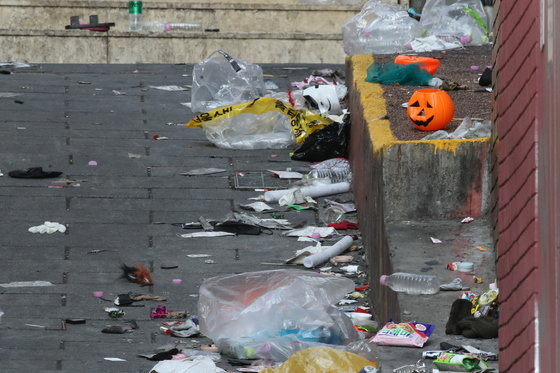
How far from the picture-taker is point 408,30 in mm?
12125

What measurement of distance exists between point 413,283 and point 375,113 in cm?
247

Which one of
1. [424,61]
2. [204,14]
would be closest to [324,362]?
[424,61]

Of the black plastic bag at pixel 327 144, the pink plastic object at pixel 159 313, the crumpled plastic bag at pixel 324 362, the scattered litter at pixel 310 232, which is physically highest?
the black plastic bag at pixel 327 144

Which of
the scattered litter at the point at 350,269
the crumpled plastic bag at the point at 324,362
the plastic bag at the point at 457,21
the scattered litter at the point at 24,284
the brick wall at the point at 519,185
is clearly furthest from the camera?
the plastic bag at the point at 457,21

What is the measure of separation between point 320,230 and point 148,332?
2.04 metres

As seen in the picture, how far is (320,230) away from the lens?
9.02 m

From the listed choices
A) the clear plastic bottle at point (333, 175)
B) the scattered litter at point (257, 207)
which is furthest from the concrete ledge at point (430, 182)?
the clear plastic bottle at point (333, 175)

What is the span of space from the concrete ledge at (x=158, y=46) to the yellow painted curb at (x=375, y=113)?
4.91 meters

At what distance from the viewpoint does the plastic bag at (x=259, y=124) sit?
1102 cm

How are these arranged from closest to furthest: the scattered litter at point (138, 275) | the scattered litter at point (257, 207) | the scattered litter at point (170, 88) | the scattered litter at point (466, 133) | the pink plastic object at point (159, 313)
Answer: the pink plastic object at point (159, 313), the scattered litter at point (466, 133), the scattered litter at point (138, 275), the scattered litter at point (257, 207), the scattered litter at point (170, 88)

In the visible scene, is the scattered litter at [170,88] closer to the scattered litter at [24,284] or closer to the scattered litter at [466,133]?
the scattered litter at [24,284]

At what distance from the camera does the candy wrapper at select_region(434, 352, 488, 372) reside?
5246 millimetres

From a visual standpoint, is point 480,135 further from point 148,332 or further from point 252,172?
point 252,172

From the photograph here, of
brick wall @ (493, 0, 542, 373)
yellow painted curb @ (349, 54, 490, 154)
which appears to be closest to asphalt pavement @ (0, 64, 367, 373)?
yellow painted curb @ (349, 54, 490, 154)
